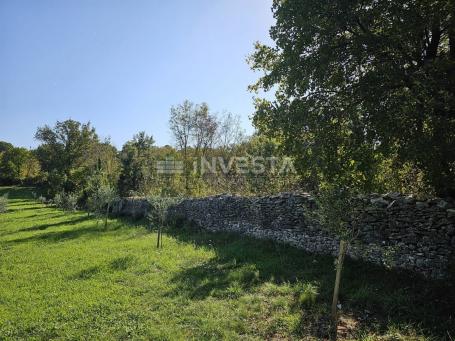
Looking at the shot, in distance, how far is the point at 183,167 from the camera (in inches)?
1216

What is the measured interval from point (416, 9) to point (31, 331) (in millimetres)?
9898

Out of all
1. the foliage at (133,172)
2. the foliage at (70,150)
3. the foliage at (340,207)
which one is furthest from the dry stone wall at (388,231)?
the foliage at (70,150)

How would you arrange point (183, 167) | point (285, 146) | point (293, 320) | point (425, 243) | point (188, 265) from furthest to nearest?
point (183, 167) → point (188, 265) → point (285, 146) → point (425, 243) → point (293, 320)

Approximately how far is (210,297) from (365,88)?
19.6ft

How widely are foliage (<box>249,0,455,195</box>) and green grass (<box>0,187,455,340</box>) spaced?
2523 millimetres

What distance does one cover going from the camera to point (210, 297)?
7559 mm

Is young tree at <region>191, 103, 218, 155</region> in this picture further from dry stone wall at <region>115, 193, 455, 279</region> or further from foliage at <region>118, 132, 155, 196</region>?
dry stone wall at <region>115, 193, 455, 279</region>

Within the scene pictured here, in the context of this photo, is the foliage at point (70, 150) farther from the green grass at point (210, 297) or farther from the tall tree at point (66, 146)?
the green grass at point (210, 297)

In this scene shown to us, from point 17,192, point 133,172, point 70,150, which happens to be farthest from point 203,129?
point 17,192

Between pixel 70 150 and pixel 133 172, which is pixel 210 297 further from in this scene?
pixel 70 150

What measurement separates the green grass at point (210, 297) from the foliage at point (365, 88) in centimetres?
252

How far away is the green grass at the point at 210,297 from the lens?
5879mm

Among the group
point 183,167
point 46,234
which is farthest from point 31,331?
point 183,167

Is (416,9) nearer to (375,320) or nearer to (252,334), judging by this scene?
(375,320)
